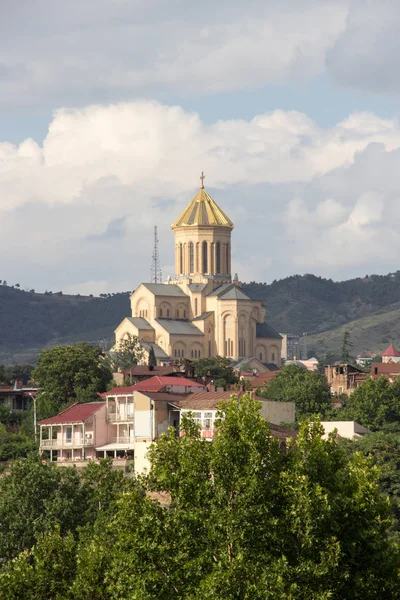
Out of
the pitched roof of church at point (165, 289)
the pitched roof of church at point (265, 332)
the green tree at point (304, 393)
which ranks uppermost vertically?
the pitched roof of church at point (165, 289)

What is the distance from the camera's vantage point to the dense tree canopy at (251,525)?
37.3 metres

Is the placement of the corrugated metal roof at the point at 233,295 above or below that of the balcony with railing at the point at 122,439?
above

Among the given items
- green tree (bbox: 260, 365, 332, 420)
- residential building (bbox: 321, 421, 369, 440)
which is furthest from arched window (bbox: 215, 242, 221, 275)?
residential building (bbox: 321, 421, 369, 440)

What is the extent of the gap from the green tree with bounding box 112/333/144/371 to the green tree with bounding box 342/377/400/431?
31116mm

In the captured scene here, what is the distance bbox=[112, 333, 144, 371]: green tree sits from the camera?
11625 cm

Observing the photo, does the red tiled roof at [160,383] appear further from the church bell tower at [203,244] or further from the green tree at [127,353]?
the church bell tower at [203,244]

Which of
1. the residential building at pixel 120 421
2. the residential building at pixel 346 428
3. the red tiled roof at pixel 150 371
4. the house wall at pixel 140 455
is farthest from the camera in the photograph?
the red tiled roof at pixel 150 371

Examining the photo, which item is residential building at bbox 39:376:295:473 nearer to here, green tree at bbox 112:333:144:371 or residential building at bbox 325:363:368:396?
residential building at bbox 325:363:368:396

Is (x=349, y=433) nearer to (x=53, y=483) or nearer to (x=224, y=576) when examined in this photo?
(x=53, y=483)

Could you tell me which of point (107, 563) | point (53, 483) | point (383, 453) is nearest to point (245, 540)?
point (107, 563)

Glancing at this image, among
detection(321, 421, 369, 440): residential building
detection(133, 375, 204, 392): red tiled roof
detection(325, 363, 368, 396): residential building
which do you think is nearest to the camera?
detection(321, 421, 369, 440): residential building

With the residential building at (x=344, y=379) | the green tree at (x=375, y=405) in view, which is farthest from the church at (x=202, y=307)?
the green tree at (x=375, y=405)

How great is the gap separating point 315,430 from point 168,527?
5168 mm

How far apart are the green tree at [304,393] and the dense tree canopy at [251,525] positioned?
4073cm
